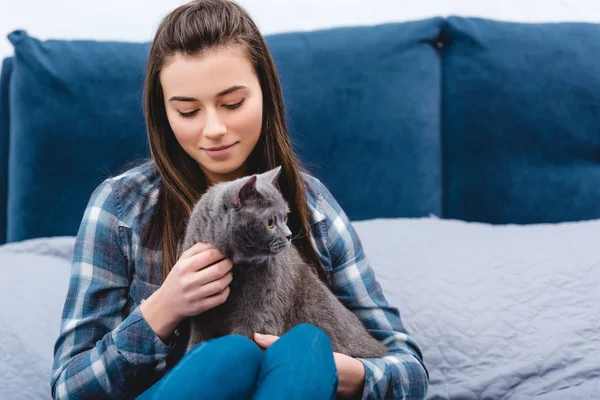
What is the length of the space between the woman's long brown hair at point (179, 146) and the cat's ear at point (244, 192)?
0.93ft

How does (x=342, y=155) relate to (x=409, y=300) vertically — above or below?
above

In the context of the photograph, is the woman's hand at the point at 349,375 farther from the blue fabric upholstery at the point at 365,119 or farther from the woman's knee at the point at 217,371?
the blue fabric upholstery at the point at 365,119

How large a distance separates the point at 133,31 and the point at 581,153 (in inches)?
58.2

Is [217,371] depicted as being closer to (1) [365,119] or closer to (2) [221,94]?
(2) [221,94]

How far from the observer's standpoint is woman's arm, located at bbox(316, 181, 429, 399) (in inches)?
50.5

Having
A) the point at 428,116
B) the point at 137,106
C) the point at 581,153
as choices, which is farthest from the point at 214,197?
the point at 581,153

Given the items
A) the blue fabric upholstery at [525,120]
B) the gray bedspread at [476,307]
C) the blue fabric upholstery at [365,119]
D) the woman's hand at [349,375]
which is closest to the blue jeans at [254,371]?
the woman's hand at [349,375]

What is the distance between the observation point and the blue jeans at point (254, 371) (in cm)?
97

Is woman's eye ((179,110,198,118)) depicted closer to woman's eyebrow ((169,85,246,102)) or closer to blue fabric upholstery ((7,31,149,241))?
woman's eyebrow ((169,85,246,102))

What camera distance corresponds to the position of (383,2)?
2.31 metres

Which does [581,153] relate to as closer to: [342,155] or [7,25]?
[342,155]

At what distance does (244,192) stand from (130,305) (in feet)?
1.41

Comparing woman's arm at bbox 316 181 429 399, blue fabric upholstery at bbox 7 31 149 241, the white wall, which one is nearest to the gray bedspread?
woman's arm at bbox 316 181 429 399

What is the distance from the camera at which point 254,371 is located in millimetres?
1027
